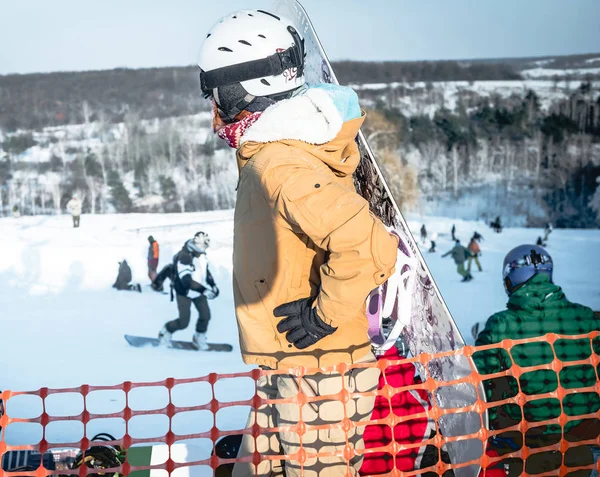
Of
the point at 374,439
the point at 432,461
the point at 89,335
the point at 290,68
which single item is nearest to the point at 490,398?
the point at 432,461

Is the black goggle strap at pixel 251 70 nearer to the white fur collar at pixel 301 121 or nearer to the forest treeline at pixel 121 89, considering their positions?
the white fur collar at pixel 301 121

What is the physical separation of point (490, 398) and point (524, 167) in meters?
18.8

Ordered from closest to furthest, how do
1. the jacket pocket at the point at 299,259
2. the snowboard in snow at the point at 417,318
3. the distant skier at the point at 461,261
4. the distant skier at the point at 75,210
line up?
the jacket pocket at the point at 299,259, the snowboard in snow at the point at 417,318, the distant skier at the point at 461,261, the distant skier at the point at 75,210

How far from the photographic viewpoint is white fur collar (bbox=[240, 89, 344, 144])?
1.33 m

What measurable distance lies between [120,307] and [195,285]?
9.87 feet

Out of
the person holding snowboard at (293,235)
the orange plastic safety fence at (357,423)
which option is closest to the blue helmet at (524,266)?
the orange plastic safety fence at (357,423)

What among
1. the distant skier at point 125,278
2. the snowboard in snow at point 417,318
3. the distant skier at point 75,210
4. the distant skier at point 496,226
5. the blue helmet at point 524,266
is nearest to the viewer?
the snowboard in snow at point 417,318

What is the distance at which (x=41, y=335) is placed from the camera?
718cm

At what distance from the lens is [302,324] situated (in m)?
1.35

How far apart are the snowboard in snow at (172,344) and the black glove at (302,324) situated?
4.79m

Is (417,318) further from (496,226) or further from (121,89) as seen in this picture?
(121,89)

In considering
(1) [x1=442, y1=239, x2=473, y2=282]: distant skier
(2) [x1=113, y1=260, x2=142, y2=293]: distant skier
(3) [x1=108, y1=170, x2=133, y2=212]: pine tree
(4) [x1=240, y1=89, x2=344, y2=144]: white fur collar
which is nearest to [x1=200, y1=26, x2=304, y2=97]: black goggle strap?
(4) [x1=240, y1=89, x2=344, y2=144]: white fur collar

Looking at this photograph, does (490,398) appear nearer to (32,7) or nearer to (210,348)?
(210,348)

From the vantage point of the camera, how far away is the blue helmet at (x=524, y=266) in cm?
237
